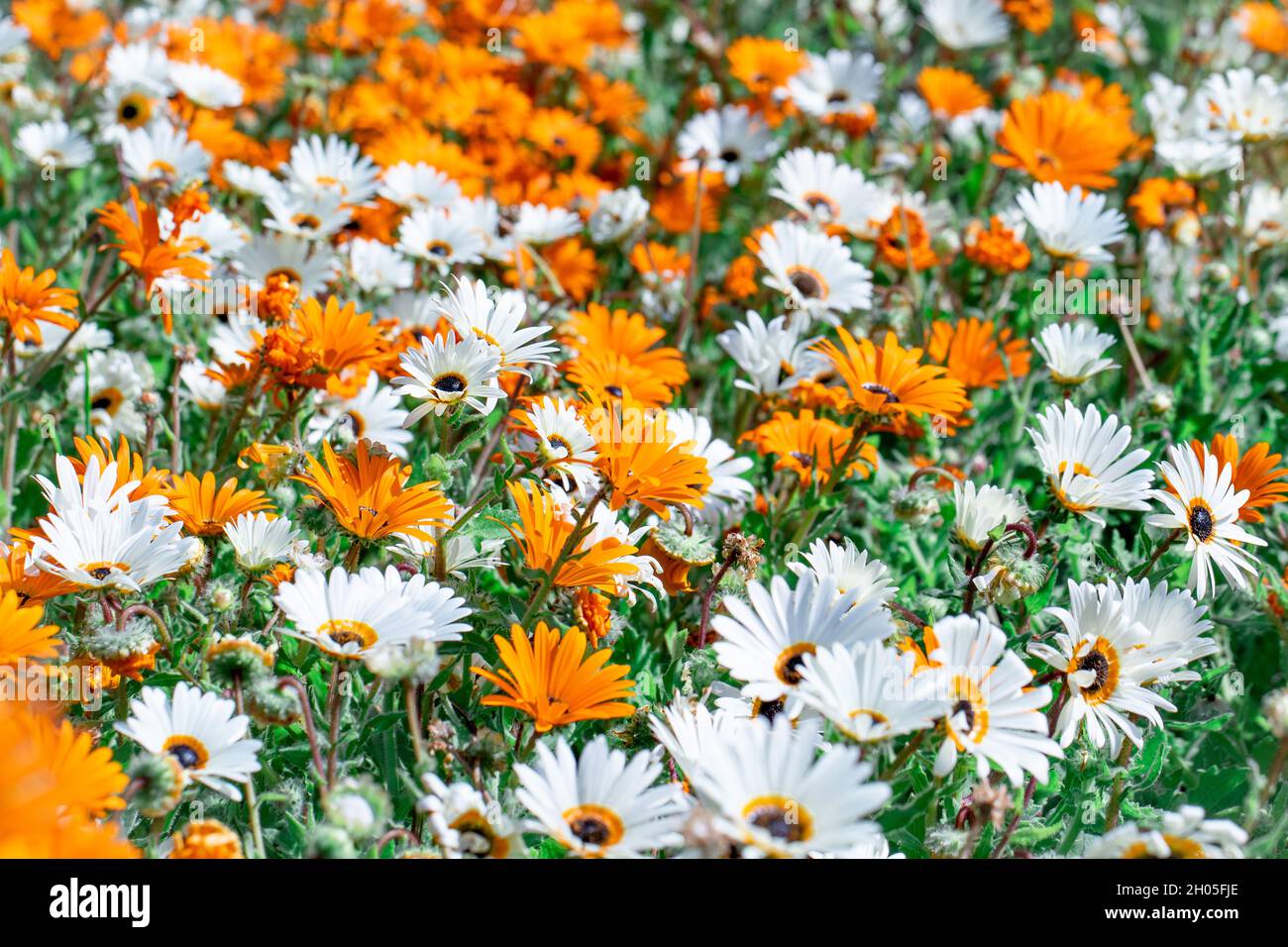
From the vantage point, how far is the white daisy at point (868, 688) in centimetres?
184

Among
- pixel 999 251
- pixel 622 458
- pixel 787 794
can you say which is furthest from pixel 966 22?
pixel 787 794

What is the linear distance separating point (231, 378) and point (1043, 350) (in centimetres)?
177

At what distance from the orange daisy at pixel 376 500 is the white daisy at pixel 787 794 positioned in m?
0.67

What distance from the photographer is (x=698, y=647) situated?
238 cm

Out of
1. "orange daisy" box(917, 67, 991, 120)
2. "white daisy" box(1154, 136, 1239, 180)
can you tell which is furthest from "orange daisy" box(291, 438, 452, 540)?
"orange daisy" box(917, 67, 991, 120)

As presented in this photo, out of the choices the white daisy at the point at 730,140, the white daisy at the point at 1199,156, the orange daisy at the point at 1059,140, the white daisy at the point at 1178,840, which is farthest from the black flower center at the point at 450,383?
the white daisy at the point at 1199,156

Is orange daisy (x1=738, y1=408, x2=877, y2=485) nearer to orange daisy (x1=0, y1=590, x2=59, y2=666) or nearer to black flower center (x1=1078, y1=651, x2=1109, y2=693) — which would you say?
black flower center (x1=1078, y1=651, x2=1109, y2=693)

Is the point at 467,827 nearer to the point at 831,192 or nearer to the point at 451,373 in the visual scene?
the point at 451,373

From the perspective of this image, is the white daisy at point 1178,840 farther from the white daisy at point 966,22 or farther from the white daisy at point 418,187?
the white daisy at point 966,22

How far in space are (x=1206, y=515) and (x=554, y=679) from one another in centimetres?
127

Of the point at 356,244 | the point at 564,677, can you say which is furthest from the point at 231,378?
the point at 564,677

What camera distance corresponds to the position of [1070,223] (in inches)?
131

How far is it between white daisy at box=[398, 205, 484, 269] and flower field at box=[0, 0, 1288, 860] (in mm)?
21

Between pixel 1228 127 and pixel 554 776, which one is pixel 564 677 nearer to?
pixel 554 776
